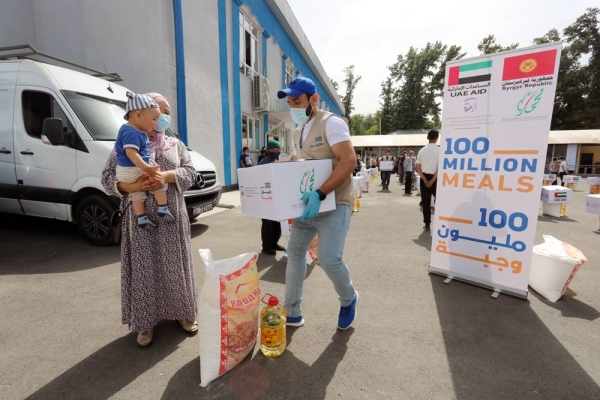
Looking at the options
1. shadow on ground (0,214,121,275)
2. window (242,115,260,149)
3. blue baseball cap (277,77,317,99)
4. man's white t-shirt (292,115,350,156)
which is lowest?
shadow on ground (0,214,121,275)

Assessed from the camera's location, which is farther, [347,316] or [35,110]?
[35,110]

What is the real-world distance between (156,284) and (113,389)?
2.33 feet

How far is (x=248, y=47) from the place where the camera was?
13844 mm

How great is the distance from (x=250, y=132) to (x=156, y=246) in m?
12.5

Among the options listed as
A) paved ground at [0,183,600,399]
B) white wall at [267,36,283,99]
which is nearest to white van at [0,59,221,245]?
paved ground at [0,183,600,399]

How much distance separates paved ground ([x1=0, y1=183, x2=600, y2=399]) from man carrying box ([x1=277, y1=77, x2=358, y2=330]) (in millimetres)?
496

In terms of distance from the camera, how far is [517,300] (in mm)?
3250

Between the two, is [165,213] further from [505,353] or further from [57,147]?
[57,147]

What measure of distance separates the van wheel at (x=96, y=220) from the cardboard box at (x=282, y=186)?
139 inches

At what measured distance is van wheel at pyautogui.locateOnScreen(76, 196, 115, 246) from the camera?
15.4 ft

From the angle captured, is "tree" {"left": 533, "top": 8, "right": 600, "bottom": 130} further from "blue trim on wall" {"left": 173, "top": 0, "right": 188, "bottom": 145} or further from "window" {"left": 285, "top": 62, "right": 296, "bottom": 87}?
"blue trim on wall" {"left": 173, "top": 0, "right": 188, "bottom": 145}

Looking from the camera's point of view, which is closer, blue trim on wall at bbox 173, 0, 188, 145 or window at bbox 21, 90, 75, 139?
window at bbox 21, 90, 75, 139

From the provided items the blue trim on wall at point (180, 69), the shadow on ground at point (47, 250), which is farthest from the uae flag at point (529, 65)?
the blue trim on wall at point (180, 69)

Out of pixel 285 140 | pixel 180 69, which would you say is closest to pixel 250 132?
pixel 180 69
